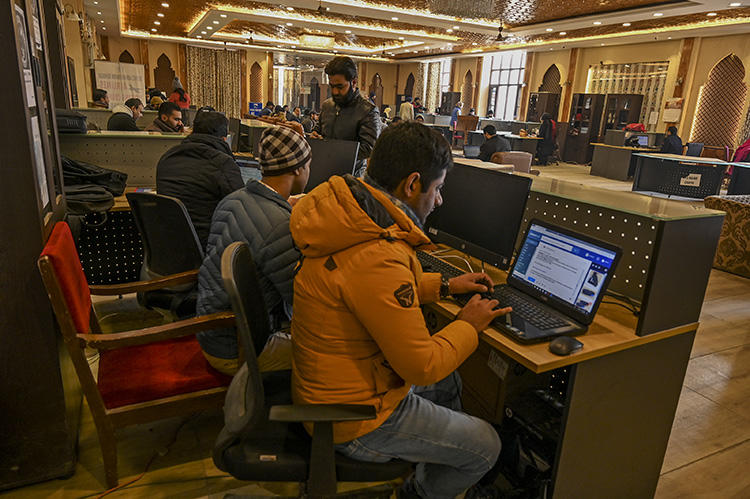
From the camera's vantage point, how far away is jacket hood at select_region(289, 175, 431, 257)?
44.9 inches

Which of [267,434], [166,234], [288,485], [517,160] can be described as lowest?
[288,485]

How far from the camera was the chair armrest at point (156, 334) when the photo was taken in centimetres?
156

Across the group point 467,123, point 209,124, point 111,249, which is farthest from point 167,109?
point 467,123

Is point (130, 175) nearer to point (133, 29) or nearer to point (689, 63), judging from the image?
point (689, 63)

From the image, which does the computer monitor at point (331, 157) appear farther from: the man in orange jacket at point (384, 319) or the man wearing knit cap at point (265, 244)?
the man in orange jacket at point (384, 319)

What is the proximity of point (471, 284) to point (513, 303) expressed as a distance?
15 cm

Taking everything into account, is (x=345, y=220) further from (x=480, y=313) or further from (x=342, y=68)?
(x=342, y=68)

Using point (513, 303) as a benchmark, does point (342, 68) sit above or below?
above

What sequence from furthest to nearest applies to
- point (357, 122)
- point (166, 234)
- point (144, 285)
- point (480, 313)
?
point (357, 122) → point (166, 234) → point (144, 285) → point (480, 313)

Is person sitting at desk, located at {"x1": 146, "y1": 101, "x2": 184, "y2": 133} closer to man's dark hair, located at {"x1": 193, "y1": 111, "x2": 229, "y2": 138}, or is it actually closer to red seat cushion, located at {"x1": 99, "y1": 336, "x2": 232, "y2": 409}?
man's dark hair, located at {"x1": 193, "y1": 111, "x2": 229, "y2": 138}

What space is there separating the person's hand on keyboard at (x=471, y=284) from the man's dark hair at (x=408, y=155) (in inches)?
16.4

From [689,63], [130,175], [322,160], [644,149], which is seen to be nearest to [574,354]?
[322,160]

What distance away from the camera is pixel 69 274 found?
5.26ft

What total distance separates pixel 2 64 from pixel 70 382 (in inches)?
46.4
